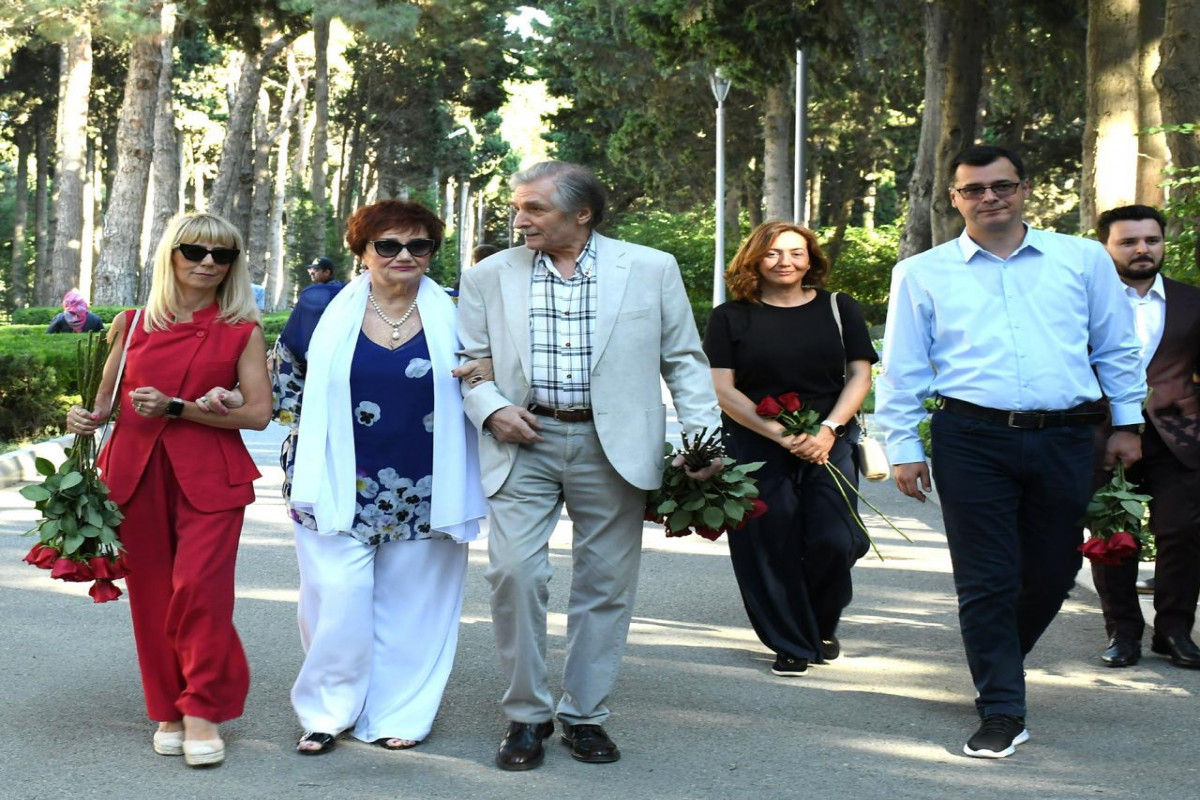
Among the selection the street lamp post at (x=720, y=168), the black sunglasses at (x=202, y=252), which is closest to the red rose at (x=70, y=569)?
the black sunglasses at (x=202, y=252)

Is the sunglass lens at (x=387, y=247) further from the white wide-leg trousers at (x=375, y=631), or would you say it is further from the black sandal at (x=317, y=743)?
the black sandal at (x=317, y=743)

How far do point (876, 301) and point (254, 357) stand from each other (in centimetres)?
3905

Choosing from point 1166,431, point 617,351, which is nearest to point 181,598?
point 617,351

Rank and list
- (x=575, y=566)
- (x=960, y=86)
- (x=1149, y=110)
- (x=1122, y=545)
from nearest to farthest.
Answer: (x=575, y=566)
(x=1122, y=545)
(x=1149, y=110)
(x=960, y=86)

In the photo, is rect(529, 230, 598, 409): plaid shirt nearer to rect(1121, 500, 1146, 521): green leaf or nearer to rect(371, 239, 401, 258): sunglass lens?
rect(371, 239, 401, 258): sunglass lens

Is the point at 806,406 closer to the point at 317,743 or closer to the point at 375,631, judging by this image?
the point at 375,631

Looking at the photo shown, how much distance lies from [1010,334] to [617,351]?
130 cm

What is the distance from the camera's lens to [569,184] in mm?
5648

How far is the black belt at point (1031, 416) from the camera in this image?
5.64 m

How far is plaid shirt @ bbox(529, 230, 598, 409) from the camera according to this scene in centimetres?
562

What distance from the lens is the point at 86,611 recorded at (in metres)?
8.27

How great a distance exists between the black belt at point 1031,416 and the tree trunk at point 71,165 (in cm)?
3151

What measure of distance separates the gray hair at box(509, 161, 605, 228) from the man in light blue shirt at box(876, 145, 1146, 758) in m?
1.10

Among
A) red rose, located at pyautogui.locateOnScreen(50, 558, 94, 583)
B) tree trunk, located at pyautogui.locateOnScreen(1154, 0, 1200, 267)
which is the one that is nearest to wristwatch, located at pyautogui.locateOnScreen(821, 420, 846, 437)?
red rose, located at pyautogui.locateOnScreen(50, 558, 94, 583)
